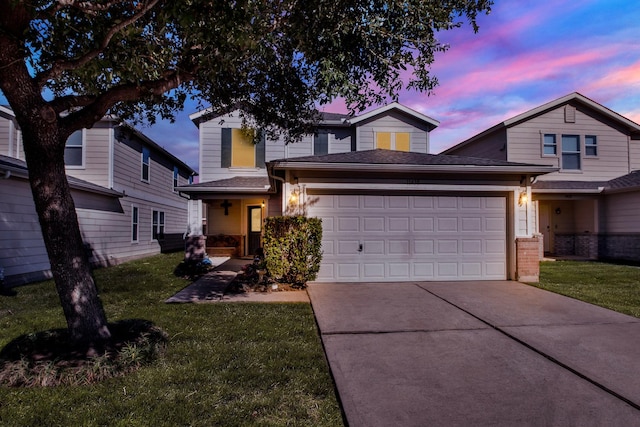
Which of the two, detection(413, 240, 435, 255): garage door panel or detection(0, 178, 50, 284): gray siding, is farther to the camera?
detection(413, 240, 435, 255): garage door panel

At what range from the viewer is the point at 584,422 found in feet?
9.09

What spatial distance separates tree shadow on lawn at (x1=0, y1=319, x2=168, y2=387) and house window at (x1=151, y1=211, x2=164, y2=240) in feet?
45.6

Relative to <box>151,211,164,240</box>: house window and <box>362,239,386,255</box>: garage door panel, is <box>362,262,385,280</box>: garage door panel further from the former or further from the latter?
<box>151,211,164,240</box>: house window

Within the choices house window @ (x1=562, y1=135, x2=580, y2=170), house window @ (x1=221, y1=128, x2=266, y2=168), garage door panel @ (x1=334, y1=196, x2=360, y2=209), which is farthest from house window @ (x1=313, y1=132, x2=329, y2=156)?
house window @ (x1=562, y1=135, x2=580, y2=170)

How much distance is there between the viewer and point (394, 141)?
1602 cm

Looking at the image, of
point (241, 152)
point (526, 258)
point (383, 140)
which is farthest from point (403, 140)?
point (526, 258)

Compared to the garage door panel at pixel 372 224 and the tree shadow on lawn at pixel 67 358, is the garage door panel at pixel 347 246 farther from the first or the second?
the tree shadow on lawn at pixel 67 358

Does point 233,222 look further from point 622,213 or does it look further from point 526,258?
point 622,213

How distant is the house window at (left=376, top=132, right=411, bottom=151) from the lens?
15.9 m

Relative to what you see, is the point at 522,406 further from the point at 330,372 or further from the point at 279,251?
the point at 279,251

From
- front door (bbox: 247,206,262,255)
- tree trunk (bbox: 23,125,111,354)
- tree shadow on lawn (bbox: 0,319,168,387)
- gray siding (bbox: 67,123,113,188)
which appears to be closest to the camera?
tree shadow on lawn (bbox: 0,319,168,387)

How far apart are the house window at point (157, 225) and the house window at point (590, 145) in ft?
67.9

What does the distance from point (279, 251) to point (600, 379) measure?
6.14 metres

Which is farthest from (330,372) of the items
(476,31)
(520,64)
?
(520,64)
